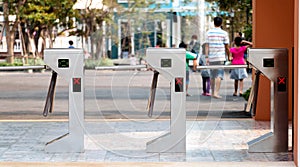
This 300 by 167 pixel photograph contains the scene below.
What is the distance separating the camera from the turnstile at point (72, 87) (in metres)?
7.09

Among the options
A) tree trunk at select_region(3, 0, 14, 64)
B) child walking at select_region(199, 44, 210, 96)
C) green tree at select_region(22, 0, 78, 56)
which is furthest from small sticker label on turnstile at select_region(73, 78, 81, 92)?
tree trunk at select_region(3, 0, 14, 64)

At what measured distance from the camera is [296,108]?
6.55 meters

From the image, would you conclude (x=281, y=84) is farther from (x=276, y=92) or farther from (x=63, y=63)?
(x=63, y=63)

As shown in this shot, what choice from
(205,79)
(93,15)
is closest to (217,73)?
(205,79)

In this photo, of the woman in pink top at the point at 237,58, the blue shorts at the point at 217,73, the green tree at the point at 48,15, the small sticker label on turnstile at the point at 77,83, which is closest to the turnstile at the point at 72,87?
the small sticker label on turnstile at the point at 77,83

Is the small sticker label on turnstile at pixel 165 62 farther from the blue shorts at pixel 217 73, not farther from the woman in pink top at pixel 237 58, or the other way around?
the woman in pink top at pixel 237 58

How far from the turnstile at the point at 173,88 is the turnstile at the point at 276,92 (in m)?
0.72

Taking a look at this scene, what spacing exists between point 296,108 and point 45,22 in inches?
861

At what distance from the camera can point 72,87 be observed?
718 centimetres

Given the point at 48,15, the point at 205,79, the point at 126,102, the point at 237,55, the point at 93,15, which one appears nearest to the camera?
the point at 126,102

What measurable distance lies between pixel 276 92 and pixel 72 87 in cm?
208

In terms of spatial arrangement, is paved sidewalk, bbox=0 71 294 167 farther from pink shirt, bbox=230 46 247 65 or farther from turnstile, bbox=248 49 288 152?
pink shirt, bbox=230 46 247 65

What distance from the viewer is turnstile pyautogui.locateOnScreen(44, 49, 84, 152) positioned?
709 centimetres

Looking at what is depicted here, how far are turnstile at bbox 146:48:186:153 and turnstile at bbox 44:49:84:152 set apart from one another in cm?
72
